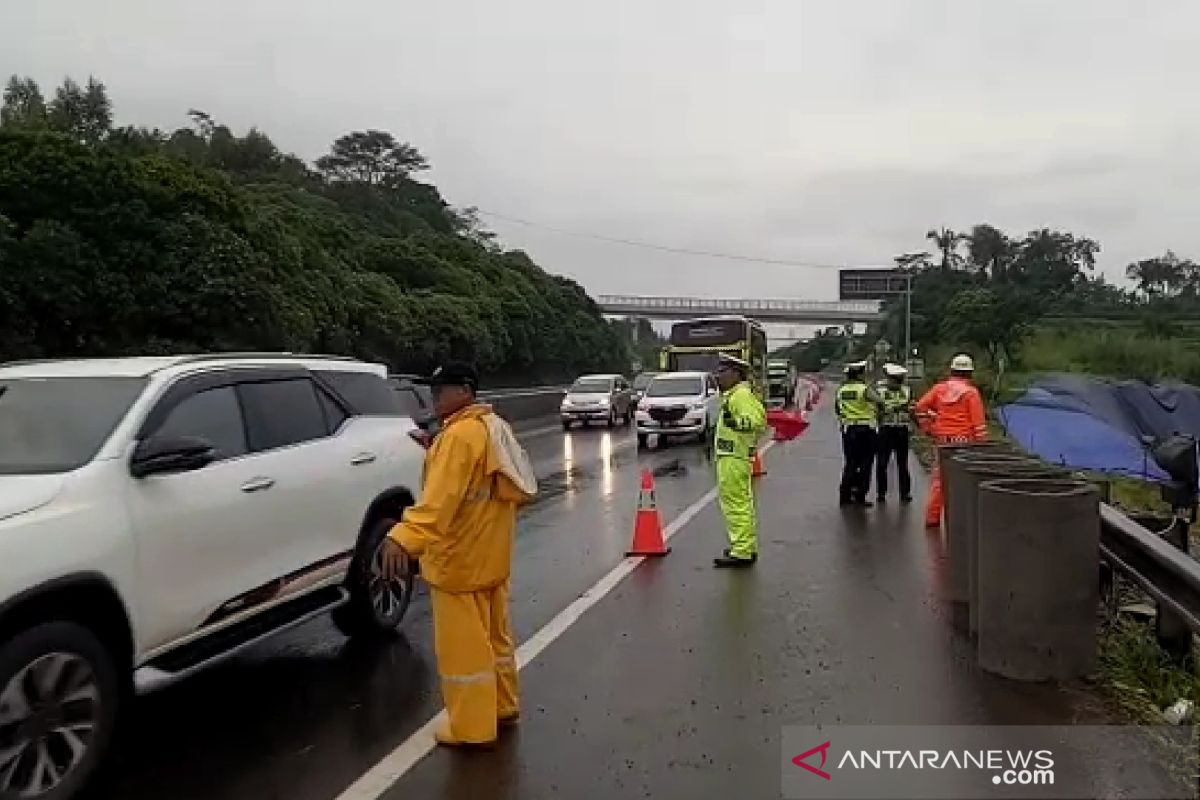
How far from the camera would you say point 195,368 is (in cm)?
615

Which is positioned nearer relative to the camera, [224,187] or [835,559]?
[835,559]

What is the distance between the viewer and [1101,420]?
16.2m

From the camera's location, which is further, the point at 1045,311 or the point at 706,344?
the point at 1045,311

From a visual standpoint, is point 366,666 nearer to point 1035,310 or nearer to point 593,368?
point 1035,310

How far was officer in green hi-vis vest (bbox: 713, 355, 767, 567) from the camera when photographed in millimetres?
10242

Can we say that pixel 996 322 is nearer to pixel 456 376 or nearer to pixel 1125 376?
pixel 1125 376

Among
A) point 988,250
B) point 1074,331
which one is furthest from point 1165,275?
point 1074,331

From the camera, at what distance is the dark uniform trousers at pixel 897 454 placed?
14344mm

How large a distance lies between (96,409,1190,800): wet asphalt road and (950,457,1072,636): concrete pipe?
0.29 meters

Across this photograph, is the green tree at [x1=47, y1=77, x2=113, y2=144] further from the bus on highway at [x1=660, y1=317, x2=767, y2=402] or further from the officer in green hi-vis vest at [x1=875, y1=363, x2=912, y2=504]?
the officer in green hi-vis vest at [x1=875, y1=363, x2=912, y2=504]

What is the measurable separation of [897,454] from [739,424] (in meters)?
5.11

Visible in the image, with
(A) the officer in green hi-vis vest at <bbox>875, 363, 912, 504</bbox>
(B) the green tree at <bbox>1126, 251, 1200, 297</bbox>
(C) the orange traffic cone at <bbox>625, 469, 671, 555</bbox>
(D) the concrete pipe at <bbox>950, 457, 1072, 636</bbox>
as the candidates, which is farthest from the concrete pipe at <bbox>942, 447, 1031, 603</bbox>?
(B) the green tree at <bbox>1126, 251, 1200, 297</bbox>

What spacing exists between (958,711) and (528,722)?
216 centimetres

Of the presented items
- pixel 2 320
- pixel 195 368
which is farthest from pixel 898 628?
pixel 2 320
